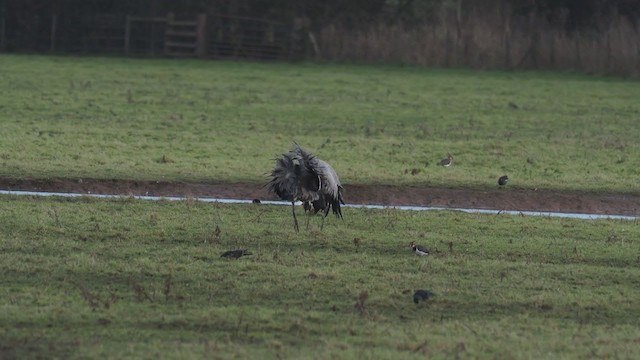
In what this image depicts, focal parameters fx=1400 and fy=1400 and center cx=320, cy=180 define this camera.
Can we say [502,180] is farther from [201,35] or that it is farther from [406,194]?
[201,35]

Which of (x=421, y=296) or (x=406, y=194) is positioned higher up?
(x=421, y=296)

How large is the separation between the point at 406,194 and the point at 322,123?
6.99m

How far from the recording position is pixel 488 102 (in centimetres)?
2720

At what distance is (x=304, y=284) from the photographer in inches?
429

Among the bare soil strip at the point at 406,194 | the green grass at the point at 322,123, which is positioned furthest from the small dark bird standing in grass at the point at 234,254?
the green grass at the point at 322,123

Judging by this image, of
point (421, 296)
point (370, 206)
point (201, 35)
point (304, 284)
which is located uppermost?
point (421, 296)

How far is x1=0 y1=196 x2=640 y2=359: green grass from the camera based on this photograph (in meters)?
9.18

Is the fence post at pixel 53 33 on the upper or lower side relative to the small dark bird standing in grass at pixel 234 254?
lower

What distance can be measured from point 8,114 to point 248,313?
14.2 m

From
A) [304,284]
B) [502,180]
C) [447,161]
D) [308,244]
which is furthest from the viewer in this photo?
[447,161]

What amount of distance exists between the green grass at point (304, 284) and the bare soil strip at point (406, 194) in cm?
154

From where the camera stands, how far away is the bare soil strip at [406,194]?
1648 cm

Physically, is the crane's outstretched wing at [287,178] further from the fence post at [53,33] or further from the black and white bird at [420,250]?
the fence post at [53,33]

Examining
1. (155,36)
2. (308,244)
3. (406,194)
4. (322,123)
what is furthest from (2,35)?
(308,244)
